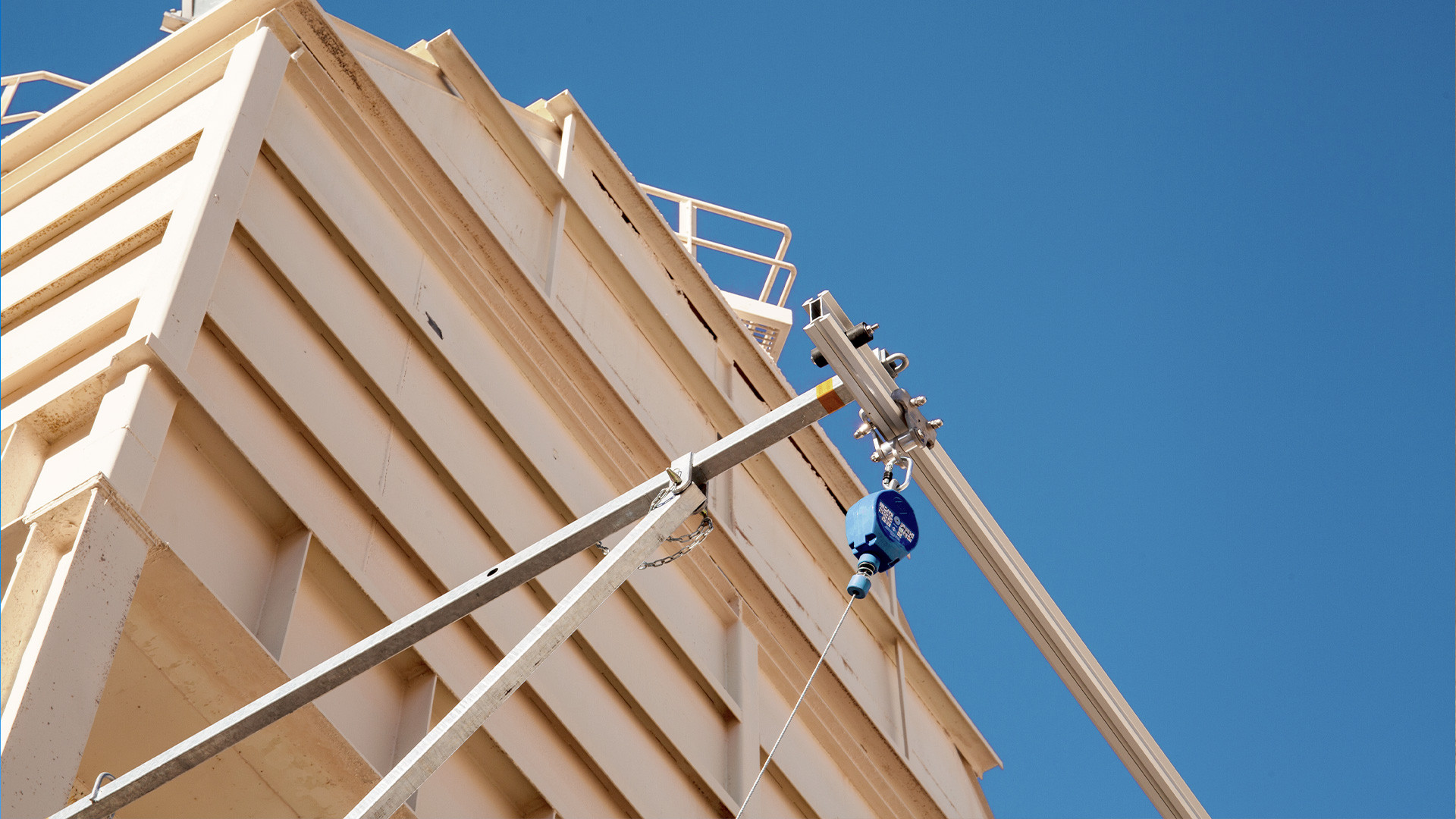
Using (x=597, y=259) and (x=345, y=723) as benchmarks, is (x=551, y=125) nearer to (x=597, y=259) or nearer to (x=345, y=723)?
(x=597, y=259)

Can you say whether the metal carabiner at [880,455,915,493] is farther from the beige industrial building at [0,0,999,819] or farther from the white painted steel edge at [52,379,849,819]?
the beige industrial building at [0,0,999,819]

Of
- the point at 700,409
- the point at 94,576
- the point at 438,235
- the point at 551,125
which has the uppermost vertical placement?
the point at 551,125

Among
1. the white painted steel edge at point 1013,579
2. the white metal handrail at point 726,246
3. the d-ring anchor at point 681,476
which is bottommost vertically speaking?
the d-ring anchor at point 681,476

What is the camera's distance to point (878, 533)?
525cm

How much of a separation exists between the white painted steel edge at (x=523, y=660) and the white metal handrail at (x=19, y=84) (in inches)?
298

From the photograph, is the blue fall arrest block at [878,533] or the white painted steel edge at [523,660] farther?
the blue fall arrest block at [878,533]

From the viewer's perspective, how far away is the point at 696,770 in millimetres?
9852

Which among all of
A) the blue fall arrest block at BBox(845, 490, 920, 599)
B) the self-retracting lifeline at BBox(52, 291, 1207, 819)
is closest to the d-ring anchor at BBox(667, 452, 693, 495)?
the self-retracting lifeline at BBox(52, 291, 1207, 819)

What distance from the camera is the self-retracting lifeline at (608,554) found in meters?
4.72

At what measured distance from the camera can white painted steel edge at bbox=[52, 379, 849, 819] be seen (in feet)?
16.4

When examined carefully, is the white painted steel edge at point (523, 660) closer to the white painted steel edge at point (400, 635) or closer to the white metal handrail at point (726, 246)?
the white painted steel edge at point (400, 635)

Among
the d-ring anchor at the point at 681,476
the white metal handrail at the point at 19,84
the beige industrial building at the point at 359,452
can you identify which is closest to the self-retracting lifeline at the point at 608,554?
the d-ring anchor at the point at 681,476

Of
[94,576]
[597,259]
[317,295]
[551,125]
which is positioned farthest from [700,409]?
[94,576]

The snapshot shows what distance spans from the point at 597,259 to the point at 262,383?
4700 millimetres
